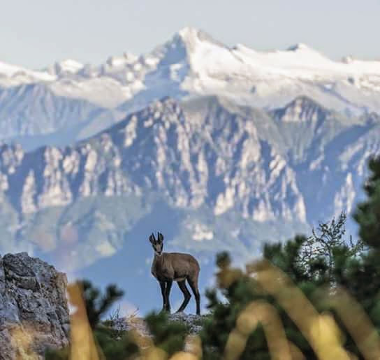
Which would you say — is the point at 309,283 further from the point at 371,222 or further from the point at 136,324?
the point at 136,324

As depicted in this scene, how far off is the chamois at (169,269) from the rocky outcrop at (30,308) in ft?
31.2

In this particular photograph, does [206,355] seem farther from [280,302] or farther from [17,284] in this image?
[17,284]

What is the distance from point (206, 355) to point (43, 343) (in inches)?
235

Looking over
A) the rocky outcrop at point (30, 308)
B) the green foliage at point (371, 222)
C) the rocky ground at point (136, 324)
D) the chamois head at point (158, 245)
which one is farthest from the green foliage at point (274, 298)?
the chamois head at point (158, 245)

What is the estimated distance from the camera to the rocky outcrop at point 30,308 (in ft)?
50.6

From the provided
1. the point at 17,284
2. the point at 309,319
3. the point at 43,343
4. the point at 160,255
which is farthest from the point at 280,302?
the point at 160,255

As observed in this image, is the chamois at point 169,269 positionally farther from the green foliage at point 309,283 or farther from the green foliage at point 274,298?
the green foliage at point 309,283

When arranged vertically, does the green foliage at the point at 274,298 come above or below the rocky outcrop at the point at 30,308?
below

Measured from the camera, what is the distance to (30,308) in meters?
17.1

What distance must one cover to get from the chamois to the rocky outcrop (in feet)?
31.2

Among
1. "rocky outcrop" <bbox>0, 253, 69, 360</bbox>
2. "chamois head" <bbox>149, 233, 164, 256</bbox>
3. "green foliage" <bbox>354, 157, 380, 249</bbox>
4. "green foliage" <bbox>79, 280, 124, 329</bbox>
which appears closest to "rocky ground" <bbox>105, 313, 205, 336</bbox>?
"chamois head" <bbox>149, 233, 164, 256</bbox>

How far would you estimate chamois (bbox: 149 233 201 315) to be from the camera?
28.5 metres

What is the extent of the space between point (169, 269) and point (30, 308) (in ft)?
40.0

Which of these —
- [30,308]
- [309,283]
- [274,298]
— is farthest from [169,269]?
[309,283]
